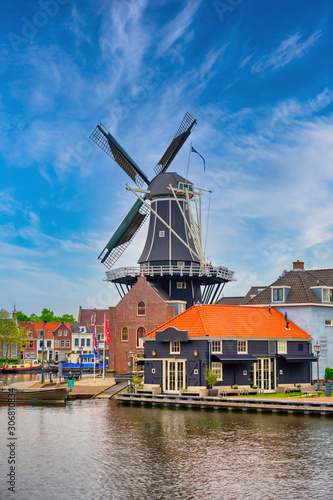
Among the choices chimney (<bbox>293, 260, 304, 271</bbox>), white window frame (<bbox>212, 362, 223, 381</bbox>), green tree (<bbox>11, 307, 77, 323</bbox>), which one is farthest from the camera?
green tree (<bbox>11, 307, 77, 323</bbox>)

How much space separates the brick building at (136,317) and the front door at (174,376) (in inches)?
559

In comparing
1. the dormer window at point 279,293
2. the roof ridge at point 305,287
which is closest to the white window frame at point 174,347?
the dormer window at point 279,293

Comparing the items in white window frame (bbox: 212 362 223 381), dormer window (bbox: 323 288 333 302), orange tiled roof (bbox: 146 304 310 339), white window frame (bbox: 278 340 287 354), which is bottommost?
white window frame (bbox: 212 362 223 381)

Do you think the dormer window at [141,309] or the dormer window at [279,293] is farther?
the dormer window at [141,309]

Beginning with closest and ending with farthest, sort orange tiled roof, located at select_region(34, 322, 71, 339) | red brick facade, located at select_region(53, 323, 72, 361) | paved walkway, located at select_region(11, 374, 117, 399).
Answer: paved walkway, located at select_region(11, 374, 117, 399)
red brick facade, located at select_region(53, 323, 72, 361)
orange tiled roof, located at select_region(34, 322, 71, 339)

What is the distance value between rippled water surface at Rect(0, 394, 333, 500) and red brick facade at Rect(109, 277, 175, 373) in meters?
22.6

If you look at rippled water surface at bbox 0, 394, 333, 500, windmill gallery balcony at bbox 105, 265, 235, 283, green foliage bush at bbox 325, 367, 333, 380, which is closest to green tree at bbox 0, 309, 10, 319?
windmill gallery balcony at bbox 105, 265, 235, 283

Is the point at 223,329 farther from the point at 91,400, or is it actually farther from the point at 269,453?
the point at 269,453

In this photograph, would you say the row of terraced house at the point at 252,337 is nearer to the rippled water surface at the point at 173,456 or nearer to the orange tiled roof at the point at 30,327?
the rippled water surface at the point at 173,456

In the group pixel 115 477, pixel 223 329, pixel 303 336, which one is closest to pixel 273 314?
pixel 303 336

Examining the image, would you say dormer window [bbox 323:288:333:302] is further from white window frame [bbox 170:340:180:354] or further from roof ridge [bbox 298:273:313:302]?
white window frame [bbox 170:340:180:354]

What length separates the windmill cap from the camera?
66.2 meters

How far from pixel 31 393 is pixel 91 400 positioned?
4.59 m

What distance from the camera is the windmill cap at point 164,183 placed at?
66.2m
